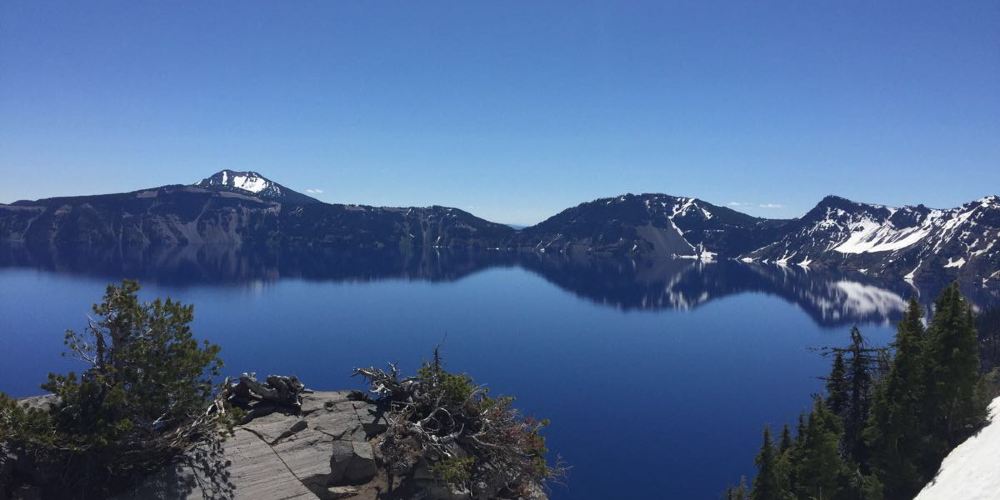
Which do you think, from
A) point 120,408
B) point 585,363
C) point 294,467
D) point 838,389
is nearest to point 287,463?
point 294,467

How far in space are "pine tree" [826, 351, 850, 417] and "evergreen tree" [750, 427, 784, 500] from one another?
12.1 m

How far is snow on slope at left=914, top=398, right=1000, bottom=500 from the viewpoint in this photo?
2589 centimetres

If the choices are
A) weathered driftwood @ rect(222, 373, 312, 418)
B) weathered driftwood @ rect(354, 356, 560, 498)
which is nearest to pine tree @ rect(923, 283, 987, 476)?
weathered driftwood @ rect(354, 356, 560, 498)

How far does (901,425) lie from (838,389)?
12.2m

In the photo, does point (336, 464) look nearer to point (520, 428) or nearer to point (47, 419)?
point (520, 428)

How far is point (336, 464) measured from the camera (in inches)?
770

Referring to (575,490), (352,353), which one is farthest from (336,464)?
(352,353)

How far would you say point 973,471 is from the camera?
29266mm

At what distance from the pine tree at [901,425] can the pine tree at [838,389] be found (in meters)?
7.95

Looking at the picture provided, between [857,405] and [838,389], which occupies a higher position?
[838,389]

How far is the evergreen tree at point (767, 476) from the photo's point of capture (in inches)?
1628

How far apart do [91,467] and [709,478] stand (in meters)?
74.4

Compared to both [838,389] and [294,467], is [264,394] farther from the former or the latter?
[838,389]

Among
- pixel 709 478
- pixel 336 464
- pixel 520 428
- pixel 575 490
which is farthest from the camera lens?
pixel 709 478
